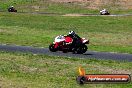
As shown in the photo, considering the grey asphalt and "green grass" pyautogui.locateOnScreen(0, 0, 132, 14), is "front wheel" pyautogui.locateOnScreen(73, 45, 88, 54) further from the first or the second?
"green grass" pyautogui.locateOnScreen(0, 0, 132, 14)

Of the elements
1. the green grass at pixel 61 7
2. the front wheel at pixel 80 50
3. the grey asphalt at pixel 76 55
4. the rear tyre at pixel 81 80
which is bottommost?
the green grass at pixel 61 7

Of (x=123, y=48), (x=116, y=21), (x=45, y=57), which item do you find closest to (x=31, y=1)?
(x=116, y=21)

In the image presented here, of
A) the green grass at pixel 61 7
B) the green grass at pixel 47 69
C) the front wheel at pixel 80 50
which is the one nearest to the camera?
the green grass at pixel 47 69

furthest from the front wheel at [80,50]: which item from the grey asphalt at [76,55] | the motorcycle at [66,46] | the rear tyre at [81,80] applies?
the rear tyre at [81,80]

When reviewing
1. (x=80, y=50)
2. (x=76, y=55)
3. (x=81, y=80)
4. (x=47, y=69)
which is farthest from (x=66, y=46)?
(x=81, y=80)

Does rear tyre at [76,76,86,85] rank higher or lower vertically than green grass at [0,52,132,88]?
higher

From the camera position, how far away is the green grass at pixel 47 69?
64.6 feet

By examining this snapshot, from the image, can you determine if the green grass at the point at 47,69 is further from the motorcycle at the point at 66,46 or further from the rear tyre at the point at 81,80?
the motorcycle at the point at 66,46

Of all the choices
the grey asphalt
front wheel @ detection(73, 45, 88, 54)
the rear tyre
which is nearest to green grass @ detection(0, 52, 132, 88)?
the rear tyre

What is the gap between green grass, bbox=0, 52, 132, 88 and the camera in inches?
775

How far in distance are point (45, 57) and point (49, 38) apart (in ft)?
46.0

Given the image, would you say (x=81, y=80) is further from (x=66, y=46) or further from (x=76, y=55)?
(x=66, y=46)

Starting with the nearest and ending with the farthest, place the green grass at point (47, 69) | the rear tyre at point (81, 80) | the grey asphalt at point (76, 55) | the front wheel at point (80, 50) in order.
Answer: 1. the rear tyre at point (81, 80)
2. the green grass at point (47, 69)
3. the grey asphalt at point (76, 55)
4. the front wheel at point (80, 50)

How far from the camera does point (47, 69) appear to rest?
2380cm
